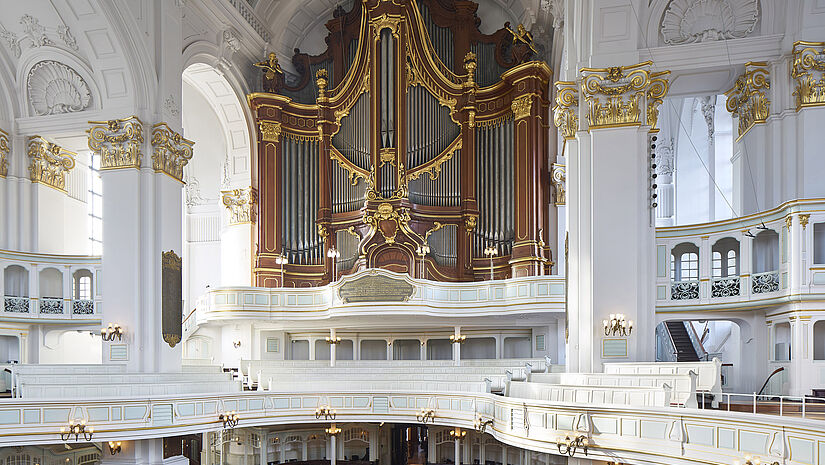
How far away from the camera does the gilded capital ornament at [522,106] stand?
2480cm

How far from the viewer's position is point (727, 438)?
1046cm

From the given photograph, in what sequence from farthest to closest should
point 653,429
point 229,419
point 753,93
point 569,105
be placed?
point 229,419 < point 569,105 < point 753,93 < point 653,429

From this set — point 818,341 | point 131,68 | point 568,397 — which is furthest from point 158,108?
point 818,341

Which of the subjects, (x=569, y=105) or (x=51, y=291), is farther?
(x=51, y=291)

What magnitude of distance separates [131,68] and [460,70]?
11.0 metres

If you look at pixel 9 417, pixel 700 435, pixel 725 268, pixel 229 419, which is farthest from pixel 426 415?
pixel 9 417

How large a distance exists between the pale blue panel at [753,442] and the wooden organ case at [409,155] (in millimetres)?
13567

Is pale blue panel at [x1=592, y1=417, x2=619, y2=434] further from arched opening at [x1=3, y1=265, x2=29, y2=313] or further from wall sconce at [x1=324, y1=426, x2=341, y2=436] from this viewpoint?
arched opening at [x1=3, y1=265, x2=29, y2=313]

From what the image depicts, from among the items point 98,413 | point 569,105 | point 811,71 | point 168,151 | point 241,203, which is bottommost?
point 98,413

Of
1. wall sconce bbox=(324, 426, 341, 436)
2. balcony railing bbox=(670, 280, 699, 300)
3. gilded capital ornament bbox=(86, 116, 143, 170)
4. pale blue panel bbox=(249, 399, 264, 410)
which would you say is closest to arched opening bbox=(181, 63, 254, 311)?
gilded capital ornament bbox=(86, 116, 143, 170)

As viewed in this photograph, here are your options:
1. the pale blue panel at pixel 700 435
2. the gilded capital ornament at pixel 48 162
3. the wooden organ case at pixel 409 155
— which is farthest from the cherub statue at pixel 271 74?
the pale blue panel at pixel 700 435

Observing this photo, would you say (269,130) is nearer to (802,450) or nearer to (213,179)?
(213,179)

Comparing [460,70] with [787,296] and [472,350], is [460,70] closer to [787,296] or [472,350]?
[472,350]

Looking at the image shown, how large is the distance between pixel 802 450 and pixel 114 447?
14240 mm
